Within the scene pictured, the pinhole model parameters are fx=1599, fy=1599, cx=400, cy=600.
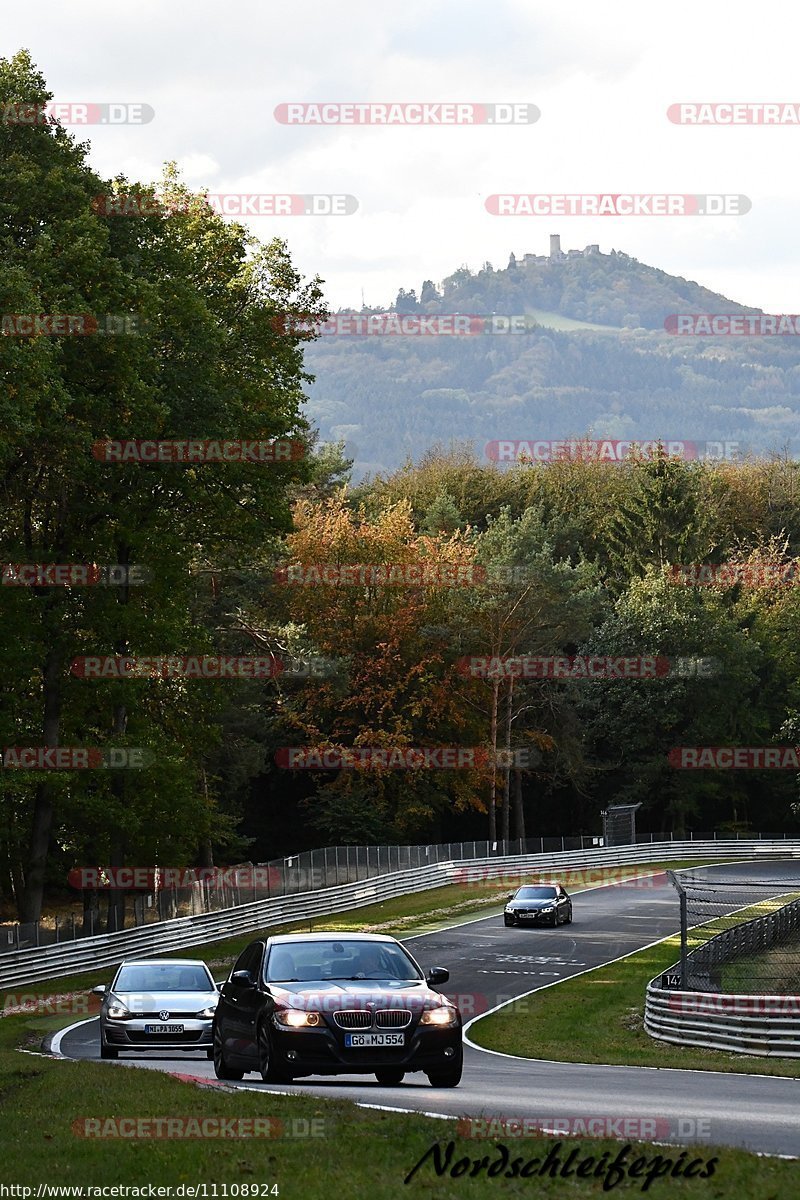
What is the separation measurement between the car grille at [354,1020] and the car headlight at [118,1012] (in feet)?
29.7

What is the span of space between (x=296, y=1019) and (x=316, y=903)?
3888cm

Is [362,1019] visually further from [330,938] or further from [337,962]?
[330,938]

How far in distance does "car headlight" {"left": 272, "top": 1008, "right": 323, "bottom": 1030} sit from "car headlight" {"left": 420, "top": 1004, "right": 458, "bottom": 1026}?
0.94 metres

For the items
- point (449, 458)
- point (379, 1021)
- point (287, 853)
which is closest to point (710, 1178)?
point (379, 1021)

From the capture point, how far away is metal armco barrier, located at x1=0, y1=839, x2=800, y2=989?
37438mm

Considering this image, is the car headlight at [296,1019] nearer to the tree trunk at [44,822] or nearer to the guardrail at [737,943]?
the guardrail at [737,943]

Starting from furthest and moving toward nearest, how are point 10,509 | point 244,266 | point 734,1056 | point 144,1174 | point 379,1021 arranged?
1. point 244,266
2. point 10,509
3. point 734,1056
4. point 379,1021
5. point 144,1174

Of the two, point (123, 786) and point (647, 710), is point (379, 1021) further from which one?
point (647, 710)

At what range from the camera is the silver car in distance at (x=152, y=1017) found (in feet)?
72.5

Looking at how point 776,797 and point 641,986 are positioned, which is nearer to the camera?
point 641,986

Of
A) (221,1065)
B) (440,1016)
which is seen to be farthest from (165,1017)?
(440,1016)

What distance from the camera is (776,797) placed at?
294ft

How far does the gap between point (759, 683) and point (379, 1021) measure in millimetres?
79108

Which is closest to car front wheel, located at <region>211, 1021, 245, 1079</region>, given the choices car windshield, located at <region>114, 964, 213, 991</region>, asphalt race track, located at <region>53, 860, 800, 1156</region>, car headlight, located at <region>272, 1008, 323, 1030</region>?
asphalt race track, located at <region>53, 860, 800, 1156</region>
